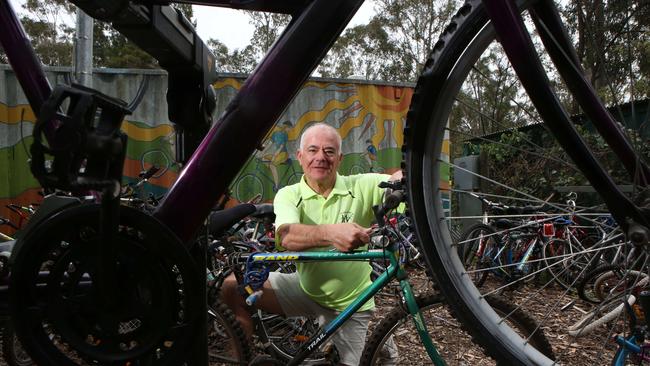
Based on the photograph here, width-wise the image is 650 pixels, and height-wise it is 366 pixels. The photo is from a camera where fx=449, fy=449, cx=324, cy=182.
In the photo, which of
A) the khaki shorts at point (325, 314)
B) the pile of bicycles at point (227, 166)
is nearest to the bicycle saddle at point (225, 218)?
the khaki shorts at point (325, 314)

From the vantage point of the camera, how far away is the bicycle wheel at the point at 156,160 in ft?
18.3

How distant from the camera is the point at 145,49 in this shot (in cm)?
104

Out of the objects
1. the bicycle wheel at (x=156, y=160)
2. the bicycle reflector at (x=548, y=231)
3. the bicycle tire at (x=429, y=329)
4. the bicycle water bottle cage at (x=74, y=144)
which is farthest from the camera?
the bicycle wheel at (x=156, y=160)

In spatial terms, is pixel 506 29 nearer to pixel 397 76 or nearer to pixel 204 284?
pixel 204 284

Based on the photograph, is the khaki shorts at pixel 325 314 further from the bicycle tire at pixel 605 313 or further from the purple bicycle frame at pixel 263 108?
the purple bicycle frame at pixel 263 108

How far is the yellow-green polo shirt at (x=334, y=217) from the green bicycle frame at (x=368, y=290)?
0.36 ft

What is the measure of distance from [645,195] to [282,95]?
0.72 m

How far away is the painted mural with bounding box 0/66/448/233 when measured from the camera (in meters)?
5.05

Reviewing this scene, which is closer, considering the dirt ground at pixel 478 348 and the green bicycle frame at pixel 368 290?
the dirt ground at pixel 478 348

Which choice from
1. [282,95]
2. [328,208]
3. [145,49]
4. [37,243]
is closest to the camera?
[37,243]

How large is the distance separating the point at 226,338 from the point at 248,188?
3664mm

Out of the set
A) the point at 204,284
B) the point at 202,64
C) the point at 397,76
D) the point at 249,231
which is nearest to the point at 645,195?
the point at 204,284

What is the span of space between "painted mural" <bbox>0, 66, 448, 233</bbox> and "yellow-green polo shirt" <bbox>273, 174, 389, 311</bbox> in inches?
121

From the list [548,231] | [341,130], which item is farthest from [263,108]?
[341,130]
